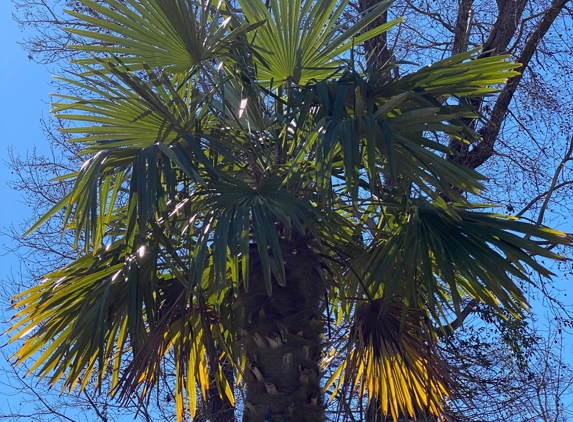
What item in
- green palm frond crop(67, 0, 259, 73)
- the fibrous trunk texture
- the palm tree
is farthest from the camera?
green palm frond crop(67, 0, 259, 73)

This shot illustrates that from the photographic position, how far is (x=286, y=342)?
13.1ft

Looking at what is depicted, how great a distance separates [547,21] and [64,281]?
589 centimetres

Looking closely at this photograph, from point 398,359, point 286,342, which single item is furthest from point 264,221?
point 398,359

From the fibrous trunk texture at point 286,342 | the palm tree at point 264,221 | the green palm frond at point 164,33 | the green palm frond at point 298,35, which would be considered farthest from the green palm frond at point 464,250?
the green palm frond at point 164,33

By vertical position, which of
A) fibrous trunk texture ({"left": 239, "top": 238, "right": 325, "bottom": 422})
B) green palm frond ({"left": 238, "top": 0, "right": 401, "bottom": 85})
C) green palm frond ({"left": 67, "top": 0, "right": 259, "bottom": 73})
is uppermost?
green palm frond ({"left": 238, "top": 0, "right": 401, "bottom": 85})

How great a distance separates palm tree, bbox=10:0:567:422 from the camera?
3.62 meters

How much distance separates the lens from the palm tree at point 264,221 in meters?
3.62

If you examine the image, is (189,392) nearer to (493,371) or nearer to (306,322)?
(306,322)

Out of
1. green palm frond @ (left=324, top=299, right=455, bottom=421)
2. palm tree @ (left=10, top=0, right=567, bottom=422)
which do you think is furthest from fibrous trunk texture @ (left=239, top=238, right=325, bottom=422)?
green palm frond @ (left=324, top=299, right=455, bottom=421)

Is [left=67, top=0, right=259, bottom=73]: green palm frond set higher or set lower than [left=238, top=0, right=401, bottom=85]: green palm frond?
lower

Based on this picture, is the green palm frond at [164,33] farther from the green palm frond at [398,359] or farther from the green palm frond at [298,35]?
the green palm frond at [398,359]

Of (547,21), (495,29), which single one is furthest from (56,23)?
(547,21)

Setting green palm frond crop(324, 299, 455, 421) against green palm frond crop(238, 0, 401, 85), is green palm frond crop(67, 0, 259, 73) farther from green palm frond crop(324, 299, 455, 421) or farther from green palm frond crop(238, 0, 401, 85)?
green palm frond crop(324, 299, 455, 421)

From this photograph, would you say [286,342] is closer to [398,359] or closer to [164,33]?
[398,359]
